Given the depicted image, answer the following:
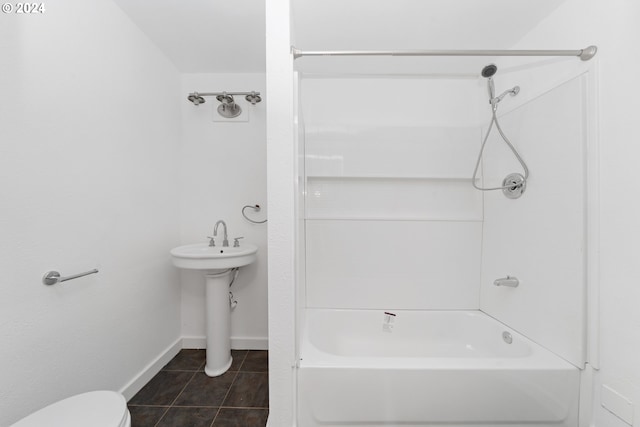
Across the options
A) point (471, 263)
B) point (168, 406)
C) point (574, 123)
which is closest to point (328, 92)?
point (574, 123)

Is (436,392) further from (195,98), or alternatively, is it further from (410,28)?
(195,98)

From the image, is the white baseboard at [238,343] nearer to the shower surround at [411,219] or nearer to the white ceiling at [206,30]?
the shower surround at [411,219]

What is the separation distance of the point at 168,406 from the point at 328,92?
7.49 ft

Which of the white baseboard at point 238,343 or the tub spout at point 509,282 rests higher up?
the tub spout at point 509,282

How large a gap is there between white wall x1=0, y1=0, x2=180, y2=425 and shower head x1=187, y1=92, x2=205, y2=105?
0.19 m

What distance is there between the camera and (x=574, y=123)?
1116 mm

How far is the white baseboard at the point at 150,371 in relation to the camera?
144cm

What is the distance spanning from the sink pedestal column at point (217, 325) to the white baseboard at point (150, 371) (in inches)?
12.9

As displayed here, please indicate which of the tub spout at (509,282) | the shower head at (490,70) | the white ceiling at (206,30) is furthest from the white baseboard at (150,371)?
the shower head at (490,70)

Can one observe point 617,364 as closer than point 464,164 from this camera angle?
Yes

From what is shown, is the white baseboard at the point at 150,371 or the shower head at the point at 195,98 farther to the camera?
the shower head at the point at 195,98

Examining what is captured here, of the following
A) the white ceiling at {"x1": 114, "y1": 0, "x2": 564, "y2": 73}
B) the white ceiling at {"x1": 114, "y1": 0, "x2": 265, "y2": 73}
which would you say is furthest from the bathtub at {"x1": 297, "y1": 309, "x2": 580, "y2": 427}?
the white ceiling at {"x1": 114, "y1": 0, "x2": 265, "y2": 73}

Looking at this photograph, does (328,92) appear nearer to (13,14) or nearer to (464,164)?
(464,164)

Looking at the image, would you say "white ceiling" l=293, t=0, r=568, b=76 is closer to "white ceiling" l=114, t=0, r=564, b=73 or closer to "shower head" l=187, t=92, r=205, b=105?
"white ceiling" l=114, t=0, r=564, b=73
